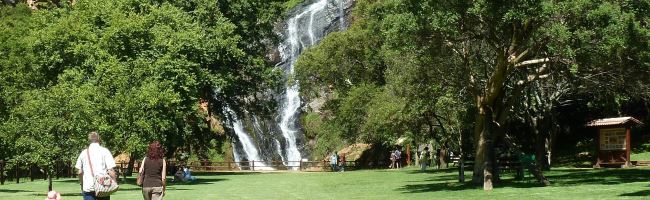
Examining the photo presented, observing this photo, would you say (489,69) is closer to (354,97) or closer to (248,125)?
(354,97)

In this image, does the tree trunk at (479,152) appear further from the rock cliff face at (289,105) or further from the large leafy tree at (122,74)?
the rock cliff face at (289,105)

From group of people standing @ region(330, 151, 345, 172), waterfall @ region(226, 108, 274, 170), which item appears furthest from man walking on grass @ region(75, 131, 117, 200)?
waterfall @ region(226, 108, 274, 170)

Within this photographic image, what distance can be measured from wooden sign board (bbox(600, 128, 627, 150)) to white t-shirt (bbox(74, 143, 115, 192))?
3458 cm

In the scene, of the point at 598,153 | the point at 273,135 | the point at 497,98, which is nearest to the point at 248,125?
the point at 273,135

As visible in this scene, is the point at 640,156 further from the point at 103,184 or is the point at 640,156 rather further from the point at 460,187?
the point at 103,184

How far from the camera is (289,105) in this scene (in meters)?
74.6

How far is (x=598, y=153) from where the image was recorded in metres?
44.4

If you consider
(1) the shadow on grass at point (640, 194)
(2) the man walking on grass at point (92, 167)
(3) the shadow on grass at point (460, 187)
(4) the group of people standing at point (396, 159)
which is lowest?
(3) the shadow on grass at point (460, 187)

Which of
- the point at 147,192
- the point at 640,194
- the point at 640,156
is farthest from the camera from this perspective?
the point at 640,156

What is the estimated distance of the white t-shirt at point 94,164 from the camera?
13.8m

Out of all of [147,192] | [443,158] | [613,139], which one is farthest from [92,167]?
[443,158]

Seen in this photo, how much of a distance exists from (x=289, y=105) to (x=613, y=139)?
3544cm

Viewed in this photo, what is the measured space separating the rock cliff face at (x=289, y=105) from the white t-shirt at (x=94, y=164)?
158 feet

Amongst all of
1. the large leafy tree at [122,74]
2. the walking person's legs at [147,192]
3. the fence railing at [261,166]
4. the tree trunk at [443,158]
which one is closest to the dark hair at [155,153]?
the walking person's legs at [147,192]
